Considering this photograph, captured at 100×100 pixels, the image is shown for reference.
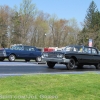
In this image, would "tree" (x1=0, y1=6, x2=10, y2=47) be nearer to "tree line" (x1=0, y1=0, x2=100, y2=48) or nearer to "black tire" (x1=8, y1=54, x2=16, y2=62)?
"tree line" (x1=0, y1=0, x2=100, y2=48)

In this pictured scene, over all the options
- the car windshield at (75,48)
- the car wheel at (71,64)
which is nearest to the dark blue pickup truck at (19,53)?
the car windshield at (75,48)

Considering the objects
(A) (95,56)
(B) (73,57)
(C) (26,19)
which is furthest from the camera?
(C) (26,19)

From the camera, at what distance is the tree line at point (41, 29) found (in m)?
76.6

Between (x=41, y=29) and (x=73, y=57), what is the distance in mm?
70200

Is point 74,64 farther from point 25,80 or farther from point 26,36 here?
point 26,36

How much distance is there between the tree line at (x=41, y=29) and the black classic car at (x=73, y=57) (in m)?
52.6

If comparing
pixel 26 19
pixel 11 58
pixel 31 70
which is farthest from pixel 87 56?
pixel 26 19

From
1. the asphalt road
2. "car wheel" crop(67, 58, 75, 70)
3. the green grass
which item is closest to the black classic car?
"car wheel" crop(67, 58, 75, 70)

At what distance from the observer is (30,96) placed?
6.63m

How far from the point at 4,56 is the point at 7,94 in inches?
759

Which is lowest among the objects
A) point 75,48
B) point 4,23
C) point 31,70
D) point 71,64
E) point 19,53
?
point 31,70

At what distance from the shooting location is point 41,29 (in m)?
87.8

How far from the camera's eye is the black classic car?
17484 mm

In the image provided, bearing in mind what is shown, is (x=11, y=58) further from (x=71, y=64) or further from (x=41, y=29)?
(x=41, y=29)
